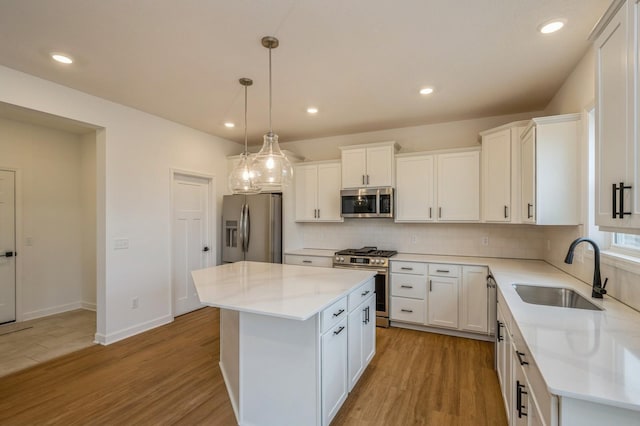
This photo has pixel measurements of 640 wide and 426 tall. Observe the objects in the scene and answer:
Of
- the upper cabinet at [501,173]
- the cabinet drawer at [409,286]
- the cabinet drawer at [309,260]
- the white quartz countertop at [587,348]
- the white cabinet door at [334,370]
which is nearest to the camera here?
the white quartz countertop at [587,348]

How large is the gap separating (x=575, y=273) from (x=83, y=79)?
478cm

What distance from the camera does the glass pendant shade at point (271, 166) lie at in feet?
7.68

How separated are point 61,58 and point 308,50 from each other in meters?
2.04

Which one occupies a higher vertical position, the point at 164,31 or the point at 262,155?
the point at 164,31

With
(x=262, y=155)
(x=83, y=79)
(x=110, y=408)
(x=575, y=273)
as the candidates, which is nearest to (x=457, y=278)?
(x=575, y=273)

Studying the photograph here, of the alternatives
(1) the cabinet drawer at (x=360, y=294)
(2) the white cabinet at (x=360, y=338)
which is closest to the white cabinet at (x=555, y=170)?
(1) the cabinet drawer at (x=360, y=294)

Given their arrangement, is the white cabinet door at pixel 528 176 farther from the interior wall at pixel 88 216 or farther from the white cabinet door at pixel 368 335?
the interior wall at pixel 88 216

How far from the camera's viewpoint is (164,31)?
213cm

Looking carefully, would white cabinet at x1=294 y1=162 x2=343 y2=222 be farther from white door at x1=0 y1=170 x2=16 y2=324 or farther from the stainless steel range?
white door at x1=0 y1=170 x2=16 y2=324

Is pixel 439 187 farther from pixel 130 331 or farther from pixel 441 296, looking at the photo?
pixel 130 331

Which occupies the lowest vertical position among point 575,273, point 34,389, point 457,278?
point 34,389

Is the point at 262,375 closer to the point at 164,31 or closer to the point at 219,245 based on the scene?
the point at 164,31

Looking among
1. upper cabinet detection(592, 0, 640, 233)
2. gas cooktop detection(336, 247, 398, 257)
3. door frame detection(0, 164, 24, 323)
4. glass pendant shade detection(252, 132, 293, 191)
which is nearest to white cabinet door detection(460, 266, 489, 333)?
gas cooktop detection(336, 247, 398, 257)

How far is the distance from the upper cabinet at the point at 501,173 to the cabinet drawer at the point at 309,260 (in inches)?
82.5
